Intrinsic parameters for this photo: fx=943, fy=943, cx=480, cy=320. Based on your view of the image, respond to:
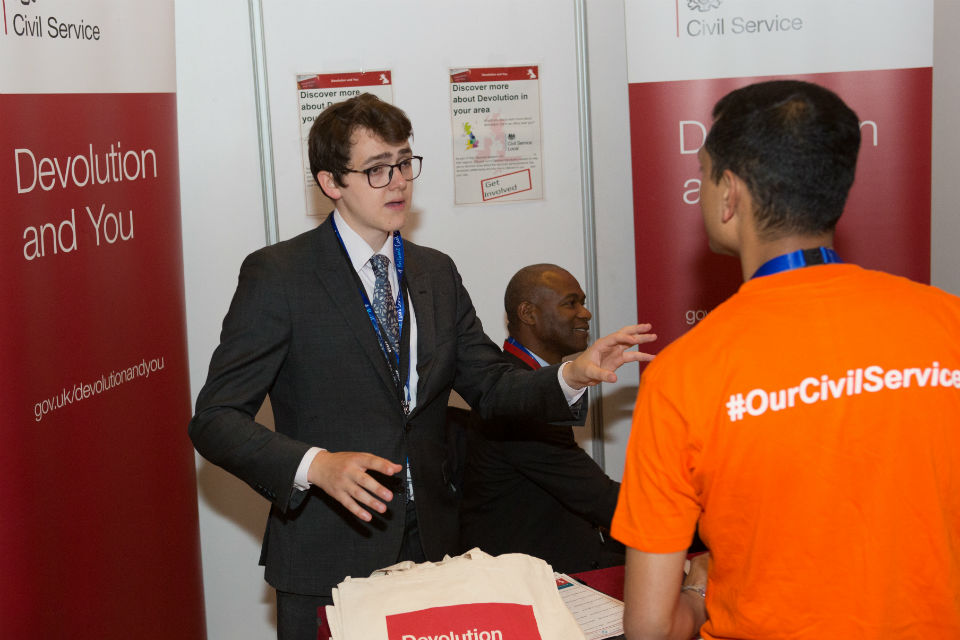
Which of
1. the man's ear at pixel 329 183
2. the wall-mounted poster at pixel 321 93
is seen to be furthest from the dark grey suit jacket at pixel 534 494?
the wall-mounted poster at pixel 321 93

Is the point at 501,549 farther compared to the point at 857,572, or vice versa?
the point at 501,549

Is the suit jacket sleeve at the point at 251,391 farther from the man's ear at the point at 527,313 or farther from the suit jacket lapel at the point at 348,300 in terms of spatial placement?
the man's ear at the point at 527,313

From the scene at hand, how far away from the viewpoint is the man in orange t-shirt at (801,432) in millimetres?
1205

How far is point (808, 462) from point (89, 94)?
224 centimetres

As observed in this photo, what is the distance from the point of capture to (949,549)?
1.24m

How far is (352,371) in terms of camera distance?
230 centimetres

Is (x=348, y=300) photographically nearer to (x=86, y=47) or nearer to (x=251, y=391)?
(x=251, y=391)

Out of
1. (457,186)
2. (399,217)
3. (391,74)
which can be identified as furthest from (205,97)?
(399,217)

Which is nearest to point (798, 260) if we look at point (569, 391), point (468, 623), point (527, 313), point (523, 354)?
point (468, 623)

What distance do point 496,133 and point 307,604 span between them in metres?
2.27

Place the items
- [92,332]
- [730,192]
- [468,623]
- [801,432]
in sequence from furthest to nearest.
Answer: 1. [92,332]
2. [468,623]
3. [730,192]
4. [801,432]

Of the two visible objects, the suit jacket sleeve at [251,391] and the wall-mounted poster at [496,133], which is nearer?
the suit jacket sleeve at [251,391]

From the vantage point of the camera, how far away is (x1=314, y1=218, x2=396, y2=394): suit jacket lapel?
2.30m

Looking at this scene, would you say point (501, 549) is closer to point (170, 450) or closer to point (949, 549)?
point (170, 450)
